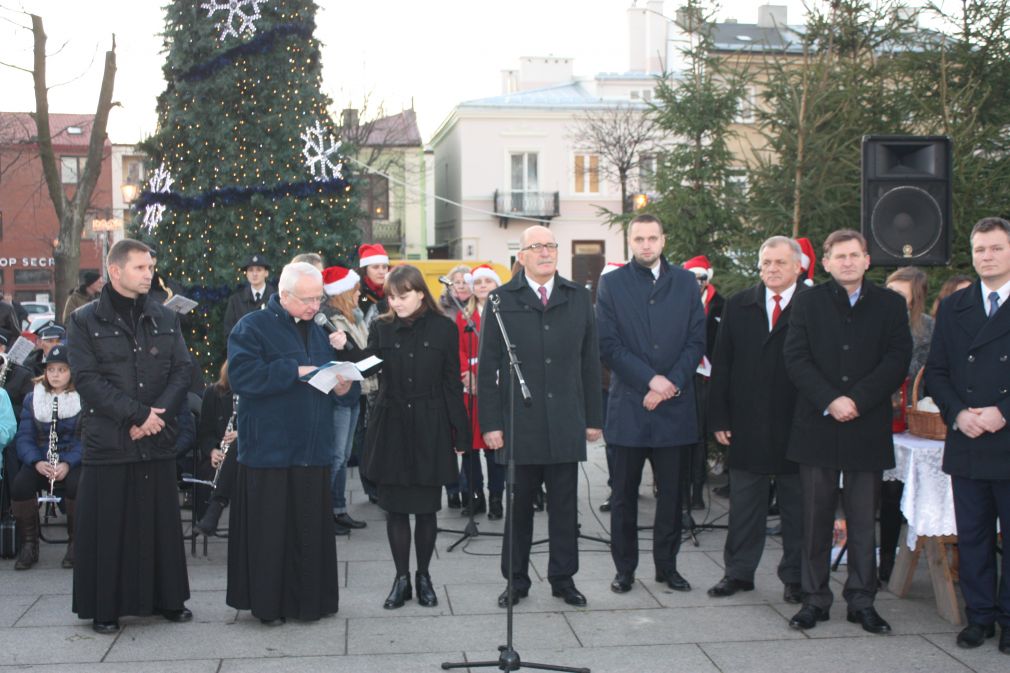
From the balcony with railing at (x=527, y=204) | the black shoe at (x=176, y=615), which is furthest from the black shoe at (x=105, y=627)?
the balcony with railing at (x=527, y=204)

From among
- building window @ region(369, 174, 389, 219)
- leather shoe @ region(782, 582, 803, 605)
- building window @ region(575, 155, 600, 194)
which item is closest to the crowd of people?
leather shoe @ region(782, 582, 803, 605)

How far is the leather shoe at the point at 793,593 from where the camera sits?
6.27m

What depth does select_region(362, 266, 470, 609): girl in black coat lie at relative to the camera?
616cm

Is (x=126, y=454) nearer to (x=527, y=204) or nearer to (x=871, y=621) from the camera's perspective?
(x=871, y=621)

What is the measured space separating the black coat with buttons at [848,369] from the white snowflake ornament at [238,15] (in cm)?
771

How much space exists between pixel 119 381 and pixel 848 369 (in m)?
4.01

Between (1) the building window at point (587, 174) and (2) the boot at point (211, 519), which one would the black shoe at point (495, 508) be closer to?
(2) the boot at point (211, 519)

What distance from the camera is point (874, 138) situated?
773cm

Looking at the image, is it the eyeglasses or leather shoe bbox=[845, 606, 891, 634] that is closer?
leather shoe bbox=[845, 606, 891, 634]

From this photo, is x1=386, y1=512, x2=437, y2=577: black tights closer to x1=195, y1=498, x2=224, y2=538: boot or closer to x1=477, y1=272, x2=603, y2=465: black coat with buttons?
x1=477, y1=272, x2=603, y2=465: black coat with buttons

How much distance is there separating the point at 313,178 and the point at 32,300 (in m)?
49.9

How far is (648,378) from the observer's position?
6398 mm

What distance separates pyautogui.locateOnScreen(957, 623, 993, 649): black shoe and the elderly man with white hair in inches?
133

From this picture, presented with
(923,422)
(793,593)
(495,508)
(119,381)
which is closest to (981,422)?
(923,422)
